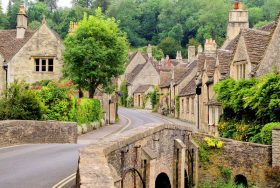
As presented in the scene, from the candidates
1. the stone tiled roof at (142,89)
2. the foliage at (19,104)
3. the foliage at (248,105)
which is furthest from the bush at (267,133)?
the stone tiled roof at (142,89)

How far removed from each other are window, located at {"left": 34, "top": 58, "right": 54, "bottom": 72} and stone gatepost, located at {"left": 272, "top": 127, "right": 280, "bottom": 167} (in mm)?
28350

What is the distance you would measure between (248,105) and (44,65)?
2633 centimetres

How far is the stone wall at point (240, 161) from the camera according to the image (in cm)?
2956

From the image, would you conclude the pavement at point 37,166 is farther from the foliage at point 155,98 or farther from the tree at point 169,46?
the tree at point 169,46

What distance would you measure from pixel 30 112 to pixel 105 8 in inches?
6249

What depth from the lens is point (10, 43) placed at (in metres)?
53.1

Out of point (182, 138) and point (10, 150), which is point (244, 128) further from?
point (10, 150)

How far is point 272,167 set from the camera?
29.2 metres

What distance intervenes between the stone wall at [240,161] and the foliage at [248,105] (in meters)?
1.19

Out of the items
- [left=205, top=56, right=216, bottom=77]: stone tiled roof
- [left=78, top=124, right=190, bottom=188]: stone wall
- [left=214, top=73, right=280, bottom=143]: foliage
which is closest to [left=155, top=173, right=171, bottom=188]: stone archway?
[left=78, top=124, right=190, bottom=188]: stone wall

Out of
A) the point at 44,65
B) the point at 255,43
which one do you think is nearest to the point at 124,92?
the point at 44,65

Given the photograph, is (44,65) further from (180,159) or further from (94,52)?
(180,159)

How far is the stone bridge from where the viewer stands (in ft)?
40.0

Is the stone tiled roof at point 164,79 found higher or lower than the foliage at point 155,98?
higher
